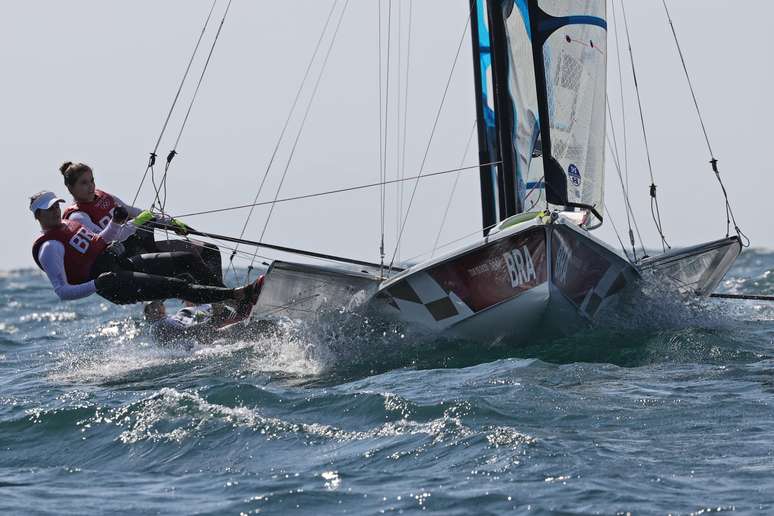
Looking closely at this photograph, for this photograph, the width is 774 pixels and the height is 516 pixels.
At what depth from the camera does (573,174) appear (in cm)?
908

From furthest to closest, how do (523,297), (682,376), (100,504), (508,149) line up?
(508,149) < (523,297) < (682,376) < (100,504)

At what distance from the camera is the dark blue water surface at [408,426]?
16.3 ft

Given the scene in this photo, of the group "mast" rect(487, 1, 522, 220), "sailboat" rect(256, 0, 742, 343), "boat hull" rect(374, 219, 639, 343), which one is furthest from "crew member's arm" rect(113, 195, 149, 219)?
"mast" rect(487, 1, 522, 220)

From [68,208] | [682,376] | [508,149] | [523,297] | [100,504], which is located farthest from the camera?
[508,149]

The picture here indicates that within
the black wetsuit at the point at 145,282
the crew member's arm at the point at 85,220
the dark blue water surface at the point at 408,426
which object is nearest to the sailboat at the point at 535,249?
the dark blue water surface at the point at 408,426

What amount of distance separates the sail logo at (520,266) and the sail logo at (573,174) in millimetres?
1320

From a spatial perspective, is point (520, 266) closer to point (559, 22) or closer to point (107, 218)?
point (559, 22)

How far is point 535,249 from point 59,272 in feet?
10.4

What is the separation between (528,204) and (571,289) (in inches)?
74.2

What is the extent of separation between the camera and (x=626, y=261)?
8.53 metres

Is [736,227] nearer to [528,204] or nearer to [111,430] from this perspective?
[528,204]

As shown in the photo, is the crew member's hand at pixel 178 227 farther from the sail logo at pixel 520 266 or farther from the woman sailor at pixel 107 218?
the sail logo at pixel 520 266

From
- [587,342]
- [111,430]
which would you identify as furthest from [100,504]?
[587,342]

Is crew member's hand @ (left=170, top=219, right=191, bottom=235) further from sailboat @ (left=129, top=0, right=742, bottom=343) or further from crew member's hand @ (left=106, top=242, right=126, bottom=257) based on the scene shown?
crew member's hand @ (left=106, top=242, right=126, bottom=257)
